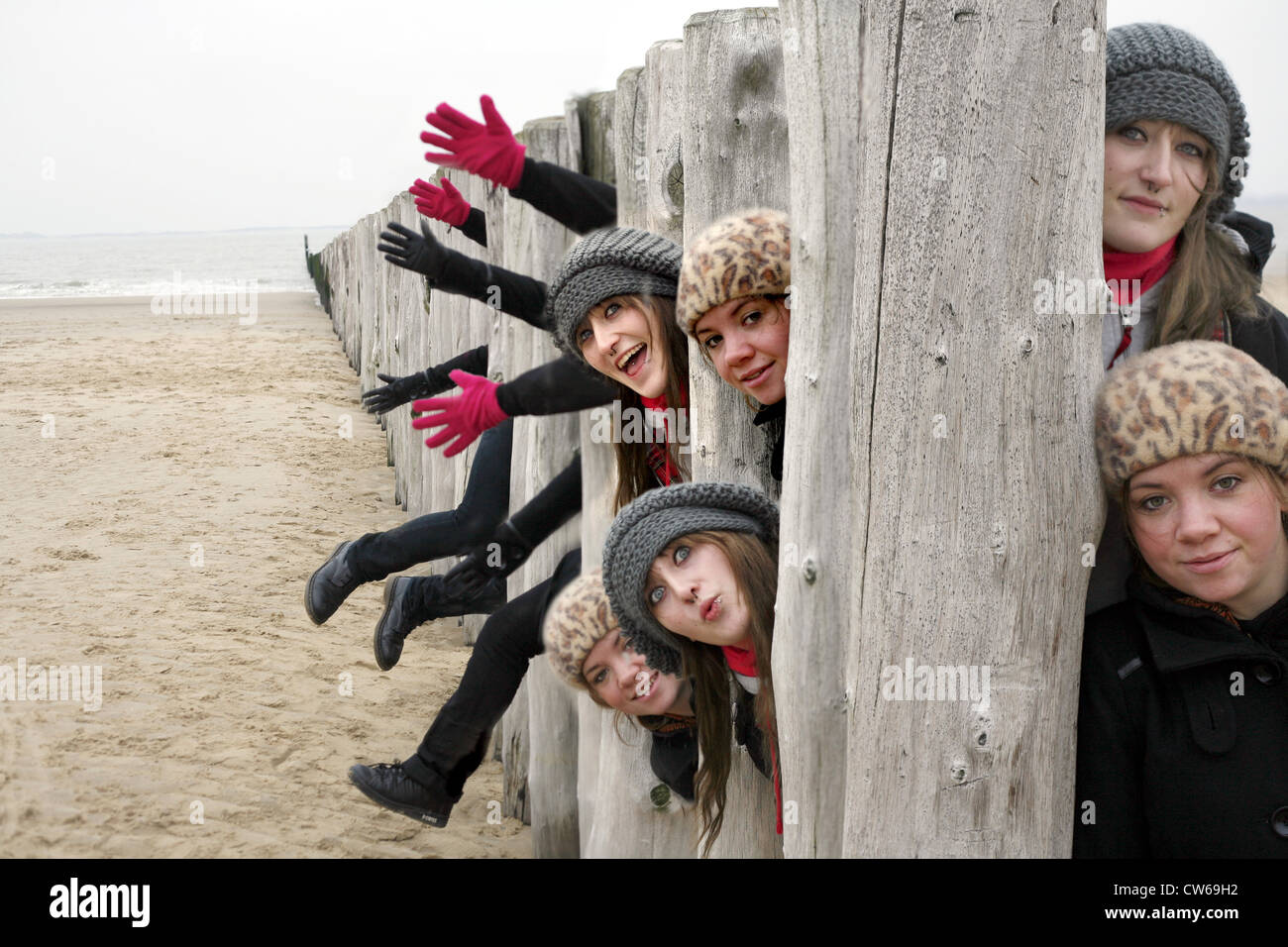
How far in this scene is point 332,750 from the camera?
16.3 ft

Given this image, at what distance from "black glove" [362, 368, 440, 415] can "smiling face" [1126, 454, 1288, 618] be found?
340cm

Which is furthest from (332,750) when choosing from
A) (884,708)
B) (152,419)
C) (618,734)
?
(152,419)

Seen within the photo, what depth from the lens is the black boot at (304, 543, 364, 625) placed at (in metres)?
4.57

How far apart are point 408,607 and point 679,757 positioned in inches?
75.4

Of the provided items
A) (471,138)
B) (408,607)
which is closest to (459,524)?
(408,607)

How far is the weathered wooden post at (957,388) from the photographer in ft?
6.17

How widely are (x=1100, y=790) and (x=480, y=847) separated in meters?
2.75

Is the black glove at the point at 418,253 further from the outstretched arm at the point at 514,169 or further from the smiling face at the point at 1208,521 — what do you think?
the smiling face at the point at 1208,521

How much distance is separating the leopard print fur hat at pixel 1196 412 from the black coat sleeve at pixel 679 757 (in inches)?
53.3

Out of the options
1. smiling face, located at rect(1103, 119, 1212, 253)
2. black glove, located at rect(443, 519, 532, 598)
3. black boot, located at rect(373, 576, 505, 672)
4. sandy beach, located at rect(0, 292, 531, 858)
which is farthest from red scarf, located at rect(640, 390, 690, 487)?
sandy beach, located at rect(0, 292, 531, 858)

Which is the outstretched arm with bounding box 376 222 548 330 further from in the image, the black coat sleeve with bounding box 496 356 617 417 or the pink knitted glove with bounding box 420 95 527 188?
the pink knitted glove with bounding box 420 95 527 188

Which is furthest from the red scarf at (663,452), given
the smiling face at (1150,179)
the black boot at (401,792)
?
the black boot at (401,792)

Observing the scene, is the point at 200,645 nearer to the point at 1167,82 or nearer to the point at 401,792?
the point at 401,792

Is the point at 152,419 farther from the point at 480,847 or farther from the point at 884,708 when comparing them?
the point at 884,708
